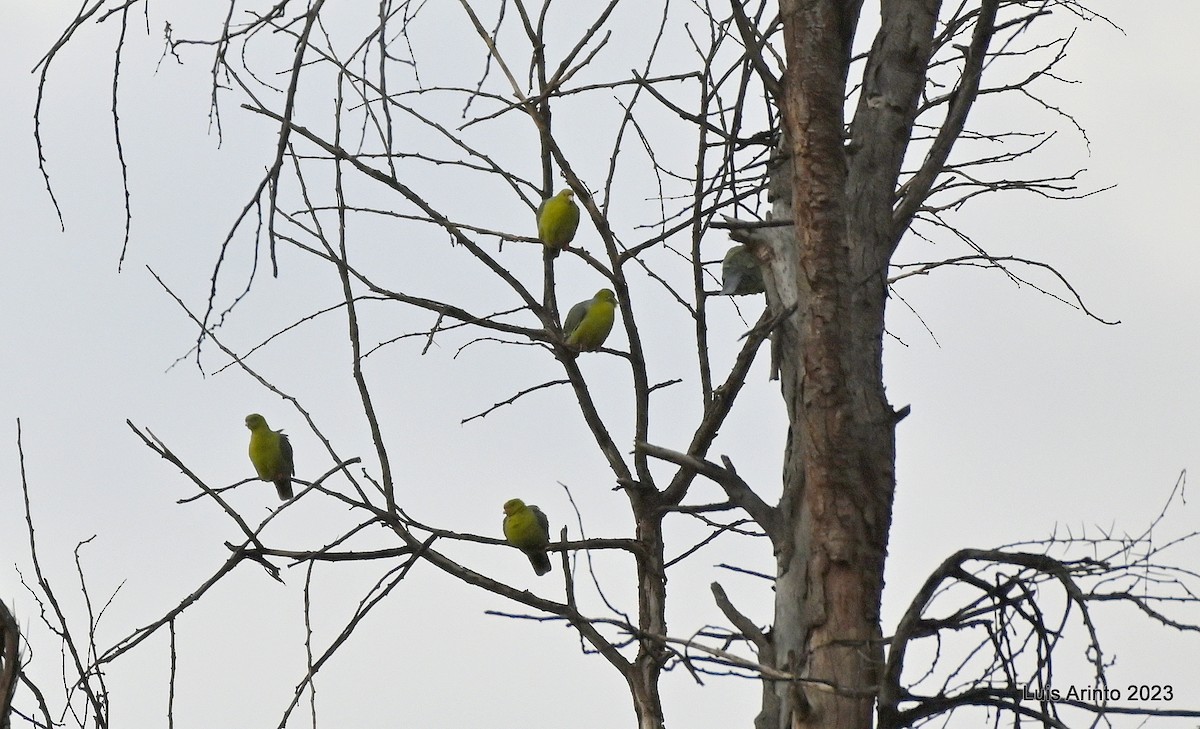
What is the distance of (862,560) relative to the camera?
3201 millimetres

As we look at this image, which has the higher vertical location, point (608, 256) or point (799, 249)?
→ point (608, 256)

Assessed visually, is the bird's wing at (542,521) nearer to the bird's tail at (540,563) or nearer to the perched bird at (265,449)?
the bird's tail at (540,563)

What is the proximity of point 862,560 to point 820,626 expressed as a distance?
0.65 feet

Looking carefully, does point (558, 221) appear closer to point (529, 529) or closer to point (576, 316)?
point (576, 316)

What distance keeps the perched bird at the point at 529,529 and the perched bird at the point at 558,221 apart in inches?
47.3

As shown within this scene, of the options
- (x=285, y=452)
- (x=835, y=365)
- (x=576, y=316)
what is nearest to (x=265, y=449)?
(x=285, y=452)

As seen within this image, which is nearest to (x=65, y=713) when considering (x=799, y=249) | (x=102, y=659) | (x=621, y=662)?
(x=102, y=659)

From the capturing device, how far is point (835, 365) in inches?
130

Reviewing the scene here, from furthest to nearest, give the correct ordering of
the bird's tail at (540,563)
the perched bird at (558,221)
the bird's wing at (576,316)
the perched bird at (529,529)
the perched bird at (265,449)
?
1. the bird's wing at (576,316)
2. the perched bird at (265,449)
3. the bird's tail at (540,563)
4. the perched bird at (529,529)
5. the perched bird at (558,221)

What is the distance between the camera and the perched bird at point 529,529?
543cm

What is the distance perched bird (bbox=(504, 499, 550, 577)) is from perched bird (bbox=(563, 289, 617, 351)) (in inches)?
31.3

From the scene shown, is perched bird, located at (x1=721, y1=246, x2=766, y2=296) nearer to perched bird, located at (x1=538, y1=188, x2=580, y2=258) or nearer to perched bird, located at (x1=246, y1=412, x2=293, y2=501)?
perched bird, located at (x1=538, y1=188, x2=580, y2=258)

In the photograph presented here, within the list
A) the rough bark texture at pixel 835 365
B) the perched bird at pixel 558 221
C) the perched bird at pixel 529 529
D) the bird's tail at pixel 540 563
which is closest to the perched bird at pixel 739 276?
the perched bird at pixel 558 221

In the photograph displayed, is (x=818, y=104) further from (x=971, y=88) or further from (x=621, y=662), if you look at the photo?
(x=621, y=662)
